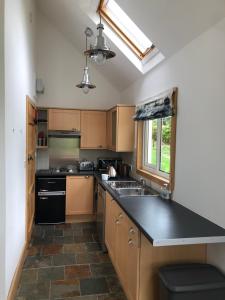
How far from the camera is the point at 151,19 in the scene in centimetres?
252

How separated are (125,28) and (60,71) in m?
1.83

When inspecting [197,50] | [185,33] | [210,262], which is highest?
[185,33]

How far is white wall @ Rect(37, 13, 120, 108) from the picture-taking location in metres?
4.65

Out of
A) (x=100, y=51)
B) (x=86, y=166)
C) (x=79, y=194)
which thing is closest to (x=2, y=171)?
(x=100, y=51)

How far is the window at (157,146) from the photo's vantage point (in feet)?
10.1

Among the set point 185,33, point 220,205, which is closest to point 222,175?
point 220,205

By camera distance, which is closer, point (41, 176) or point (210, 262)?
point (210, 262)

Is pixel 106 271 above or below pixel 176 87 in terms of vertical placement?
below

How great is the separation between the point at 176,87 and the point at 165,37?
52 centimetres

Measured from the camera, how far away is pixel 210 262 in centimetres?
196

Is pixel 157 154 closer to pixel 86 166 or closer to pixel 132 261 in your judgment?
pixel 132 261

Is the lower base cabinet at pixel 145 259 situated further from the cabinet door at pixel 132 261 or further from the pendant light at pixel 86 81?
the pendant light at pixel 86 81

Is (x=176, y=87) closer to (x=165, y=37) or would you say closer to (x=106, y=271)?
(x=165, y=37)

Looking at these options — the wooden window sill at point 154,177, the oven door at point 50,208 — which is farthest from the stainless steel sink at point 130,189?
the oven door at point 50,208
